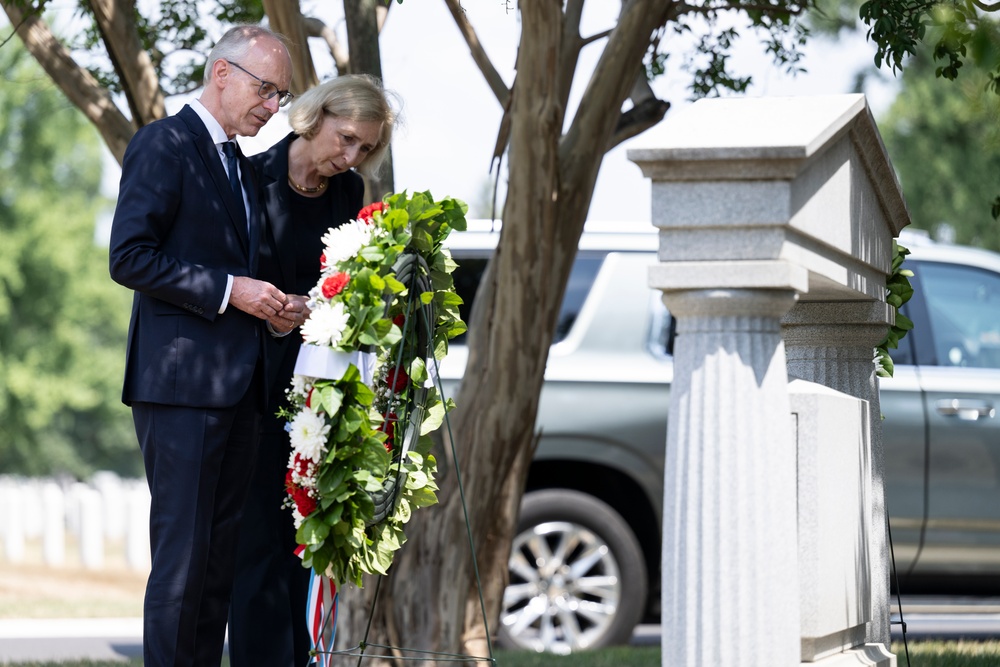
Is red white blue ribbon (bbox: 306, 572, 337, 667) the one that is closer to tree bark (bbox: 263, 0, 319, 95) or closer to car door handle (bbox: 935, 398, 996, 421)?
tree bark (bbox: 263, 0, 319, 95)

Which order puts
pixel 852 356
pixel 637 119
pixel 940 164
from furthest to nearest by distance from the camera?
pixel 940 164, pixel 637 119, pixel 852 356

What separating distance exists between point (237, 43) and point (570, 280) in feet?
13.5

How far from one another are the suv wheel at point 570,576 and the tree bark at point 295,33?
273 centimetres

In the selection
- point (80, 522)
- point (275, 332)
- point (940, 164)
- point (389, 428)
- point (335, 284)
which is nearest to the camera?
point (335, 284)

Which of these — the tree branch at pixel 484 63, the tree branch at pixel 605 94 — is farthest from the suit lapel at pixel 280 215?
the tree branch at pixel 484 63

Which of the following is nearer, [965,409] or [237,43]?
[237,43]

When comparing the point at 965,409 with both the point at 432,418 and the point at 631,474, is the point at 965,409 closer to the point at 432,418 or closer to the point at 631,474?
the point at 631,474

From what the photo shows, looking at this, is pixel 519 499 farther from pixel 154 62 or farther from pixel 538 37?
pixel 154 62

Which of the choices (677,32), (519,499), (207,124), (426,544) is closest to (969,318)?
(677,32)

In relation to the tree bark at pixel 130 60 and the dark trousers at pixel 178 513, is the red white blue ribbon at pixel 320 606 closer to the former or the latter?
the dark trousers at pixel 178 513

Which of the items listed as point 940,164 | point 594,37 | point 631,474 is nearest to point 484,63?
point 594,37

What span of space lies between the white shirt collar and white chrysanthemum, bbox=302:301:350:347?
2.30 feet

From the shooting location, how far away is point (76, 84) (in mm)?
5996

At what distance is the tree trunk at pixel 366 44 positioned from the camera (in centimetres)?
570
